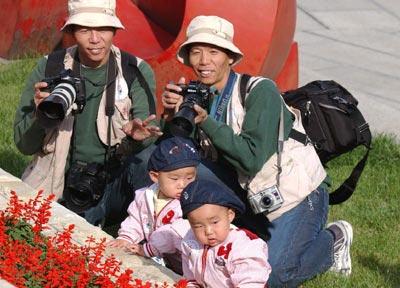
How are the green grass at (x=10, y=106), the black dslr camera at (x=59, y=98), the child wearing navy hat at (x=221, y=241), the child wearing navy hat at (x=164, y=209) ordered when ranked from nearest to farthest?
the child wearing navy hat at (x=221, y=241)
the child wearing navy hat at (x=164, y=209)
the black dslr camera at (x=59, y=98)
the green grass at (x=10, y=106)

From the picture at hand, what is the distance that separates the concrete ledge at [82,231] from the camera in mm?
5289

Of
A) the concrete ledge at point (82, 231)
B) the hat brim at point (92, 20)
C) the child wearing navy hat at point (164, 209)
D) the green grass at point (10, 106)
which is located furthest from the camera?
the green grass at point (10, 106)

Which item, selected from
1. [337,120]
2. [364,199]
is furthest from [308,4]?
[337,120]

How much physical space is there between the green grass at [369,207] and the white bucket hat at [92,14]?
172cm

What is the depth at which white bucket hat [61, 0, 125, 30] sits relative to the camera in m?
Answer: 6.30

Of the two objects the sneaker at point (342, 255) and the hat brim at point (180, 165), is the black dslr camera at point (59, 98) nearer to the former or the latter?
the hat brim at point (180, 165)

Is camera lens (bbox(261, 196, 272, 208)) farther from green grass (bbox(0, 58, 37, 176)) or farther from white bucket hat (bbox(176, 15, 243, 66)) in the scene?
green grass (bbox(0, 58, 37, 176))

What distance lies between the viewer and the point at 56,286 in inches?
195

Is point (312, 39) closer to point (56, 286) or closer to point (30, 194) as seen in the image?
point (30, 194)

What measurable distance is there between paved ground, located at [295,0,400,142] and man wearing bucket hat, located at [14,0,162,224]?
3299 millimetres

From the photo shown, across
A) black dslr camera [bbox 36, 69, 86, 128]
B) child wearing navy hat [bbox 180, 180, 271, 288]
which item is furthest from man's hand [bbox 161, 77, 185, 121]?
child wearing navy hat [bbox 180, 180, 271, 288]

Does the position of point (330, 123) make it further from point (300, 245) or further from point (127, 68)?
point (127, 68)

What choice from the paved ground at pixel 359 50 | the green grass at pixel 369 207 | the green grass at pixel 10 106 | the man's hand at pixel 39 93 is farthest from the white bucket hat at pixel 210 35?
the paved ground at pixel 359 50

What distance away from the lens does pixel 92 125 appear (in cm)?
654
